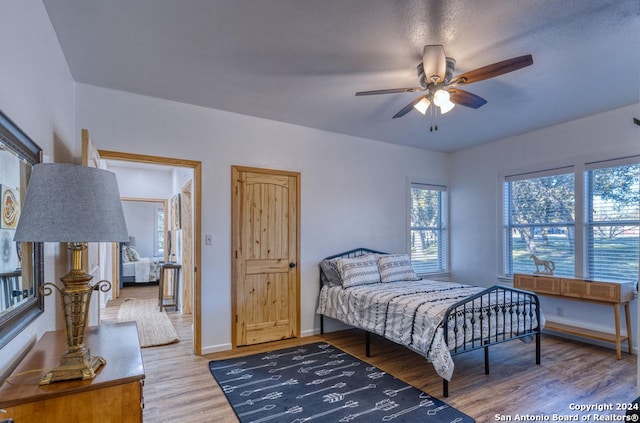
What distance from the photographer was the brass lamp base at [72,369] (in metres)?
1.25

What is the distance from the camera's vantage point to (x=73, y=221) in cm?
124

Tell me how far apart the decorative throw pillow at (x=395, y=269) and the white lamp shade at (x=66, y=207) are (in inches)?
136

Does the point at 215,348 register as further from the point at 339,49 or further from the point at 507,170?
the point at 507,170

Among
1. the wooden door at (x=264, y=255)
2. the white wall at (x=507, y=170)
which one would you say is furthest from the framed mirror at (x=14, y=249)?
the white wall at (x=507, y=170)

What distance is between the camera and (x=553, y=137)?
434 centimetres

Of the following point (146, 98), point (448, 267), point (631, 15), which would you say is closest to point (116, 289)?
point (146, 98)

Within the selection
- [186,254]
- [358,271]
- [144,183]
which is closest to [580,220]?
[358,271]

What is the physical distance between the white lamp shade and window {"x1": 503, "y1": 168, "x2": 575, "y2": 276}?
480cm

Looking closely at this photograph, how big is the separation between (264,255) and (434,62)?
2730 millimetres

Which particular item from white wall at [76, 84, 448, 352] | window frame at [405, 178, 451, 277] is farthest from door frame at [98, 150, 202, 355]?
window frame at [405, 178, 451, 277]

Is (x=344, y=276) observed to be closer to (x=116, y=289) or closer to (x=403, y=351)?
(x=403, y=351)

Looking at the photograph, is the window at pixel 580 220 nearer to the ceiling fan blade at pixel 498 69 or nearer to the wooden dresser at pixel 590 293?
the wooden dresser at pixel 590 293

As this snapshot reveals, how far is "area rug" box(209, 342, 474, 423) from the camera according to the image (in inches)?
95.8

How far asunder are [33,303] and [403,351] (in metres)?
3.30
